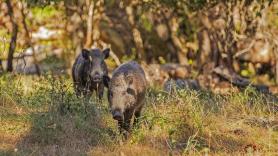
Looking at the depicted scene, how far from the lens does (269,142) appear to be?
827 centimetres

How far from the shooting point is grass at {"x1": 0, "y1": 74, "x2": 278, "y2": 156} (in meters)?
8.27

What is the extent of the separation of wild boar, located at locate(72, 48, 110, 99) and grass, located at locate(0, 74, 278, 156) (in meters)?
0.65

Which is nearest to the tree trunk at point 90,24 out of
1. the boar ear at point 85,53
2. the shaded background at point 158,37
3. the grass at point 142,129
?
the shaded background at point 158,37

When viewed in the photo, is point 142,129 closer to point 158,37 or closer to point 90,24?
point 90,24

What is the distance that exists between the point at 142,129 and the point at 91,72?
2.46 metres

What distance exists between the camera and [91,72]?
11.0 m

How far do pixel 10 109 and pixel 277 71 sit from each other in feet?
41.5

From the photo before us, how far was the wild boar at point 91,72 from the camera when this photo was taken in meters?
11.0

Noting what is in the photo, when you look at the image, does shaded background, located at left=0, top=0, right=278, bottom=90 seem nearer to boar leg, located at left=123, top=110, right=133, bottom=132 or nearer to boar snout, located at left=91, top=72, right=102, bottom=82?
boar snout, located at left=91, top=72, right=102, bottom=82

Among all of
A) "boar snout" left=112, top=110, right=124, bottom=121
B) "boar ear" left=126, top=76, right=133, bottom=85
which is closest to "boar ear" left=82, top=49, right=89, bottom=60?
"boar ear" left=126, top=76, right=133, bottom=85

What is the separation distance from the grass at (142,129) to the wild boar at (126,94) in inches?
7.4

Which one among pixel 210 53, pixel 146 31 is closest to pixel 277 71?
pixel 210 53

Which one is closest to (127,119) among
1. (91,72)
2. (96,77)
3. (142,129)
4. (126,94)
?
(142,129)

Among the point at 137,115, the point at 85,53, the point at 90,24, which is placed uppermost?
the point at 90,24
